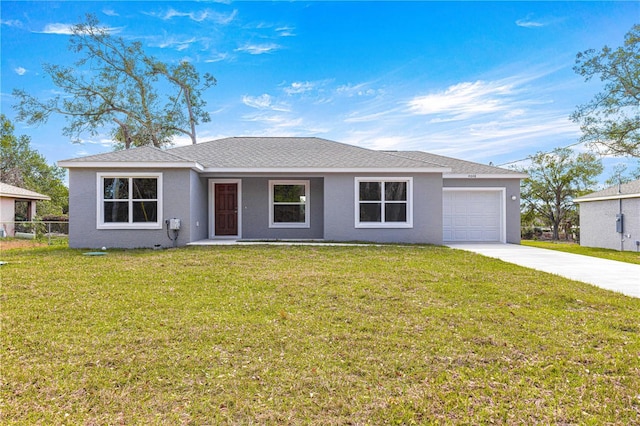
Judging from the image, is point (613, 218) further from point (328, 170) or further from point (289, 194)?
point (289, 194)

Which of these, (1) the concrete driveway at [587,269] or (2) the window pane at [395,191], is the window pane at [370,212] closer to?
(2) the window pane at [395,191]

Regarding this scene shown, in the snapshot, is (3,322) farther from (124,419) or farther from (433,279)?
(433,279)

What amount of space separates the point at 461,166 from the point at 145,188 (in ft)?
Result: 39.9

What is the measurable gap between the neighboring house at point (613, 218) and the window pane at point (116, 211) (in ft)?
66.3

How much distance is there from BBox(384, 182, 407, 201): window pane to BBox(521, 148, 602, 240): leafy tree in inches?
788

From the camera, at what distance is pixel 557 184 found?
2806 centimetres

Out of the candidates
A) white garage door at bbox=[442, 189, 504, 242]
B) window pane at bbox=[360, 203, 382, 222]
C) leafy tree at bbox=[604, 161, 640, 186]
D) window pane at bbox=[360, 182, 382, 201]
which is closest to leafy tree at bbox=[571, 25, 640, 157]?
white garage door at bbox=[442, 189, 504, 242]

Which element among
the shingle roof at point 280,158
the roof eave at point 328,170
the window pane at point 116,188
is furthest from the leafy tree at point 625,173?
the window pane at point 116,188

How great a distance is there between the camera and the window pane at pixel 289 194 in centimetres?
1396

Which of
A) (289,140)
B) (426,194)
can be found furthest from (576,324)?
(289,140)

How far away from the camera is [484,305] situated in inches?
201

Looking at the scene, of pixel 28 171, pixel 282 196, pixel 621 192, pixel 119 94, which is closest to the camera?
pixel 282 196

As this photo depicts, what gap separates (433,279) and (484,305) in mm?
1589

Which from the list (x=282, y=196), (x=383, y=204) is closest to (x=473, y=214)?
(x=383, y=204)
